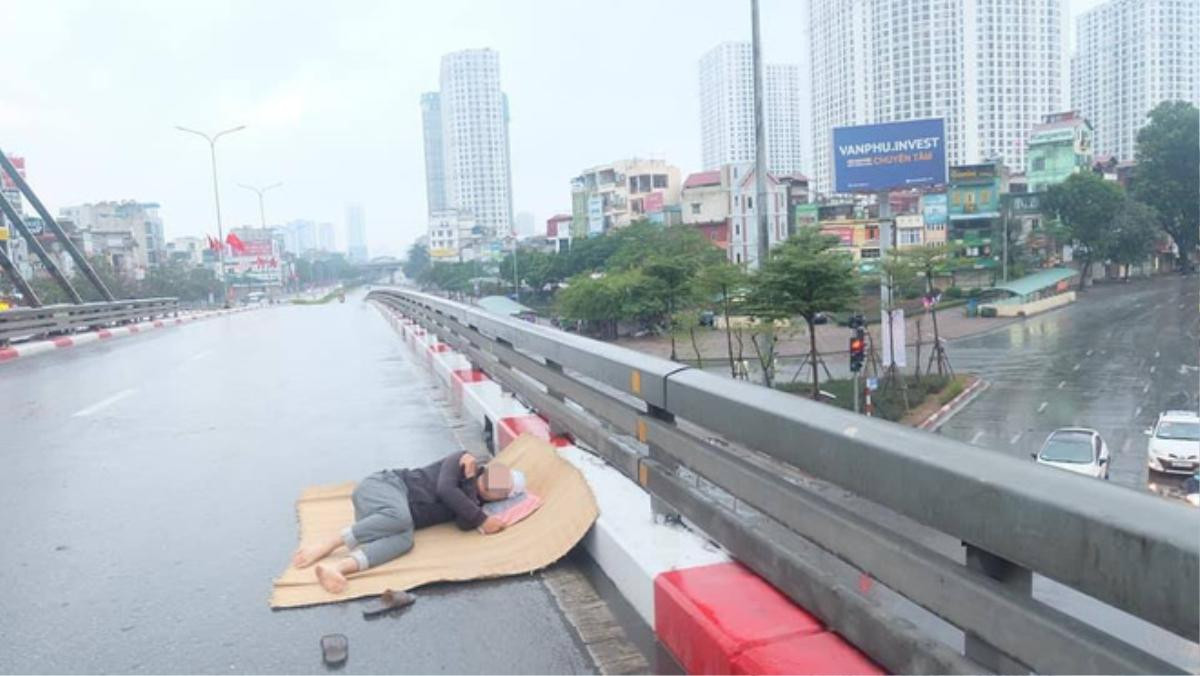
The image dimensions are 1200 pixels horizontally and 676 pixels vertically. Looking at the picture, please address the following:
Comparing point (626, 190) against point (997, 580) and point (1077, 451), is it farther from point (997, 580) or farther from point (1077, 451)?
point (997, 580)

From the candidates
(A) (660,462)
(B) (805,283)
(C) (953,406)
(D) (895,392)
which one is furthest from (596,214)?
(A) (660,462)

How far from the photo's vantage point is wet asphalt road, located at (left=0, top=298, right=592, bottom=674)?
11.1ft

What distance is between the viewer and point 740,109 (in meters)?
127

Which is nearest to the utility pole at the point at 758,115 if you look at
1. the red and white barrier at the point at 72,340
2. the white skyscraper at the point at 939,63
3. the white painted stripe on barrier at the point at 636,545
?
the red and white barrier at the point at 72,340

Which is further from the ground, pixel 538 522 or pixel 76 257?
pixel 76 257

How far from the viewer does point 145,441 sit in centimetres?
782

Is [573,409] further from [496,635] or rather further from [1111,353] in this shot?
[1111,353]

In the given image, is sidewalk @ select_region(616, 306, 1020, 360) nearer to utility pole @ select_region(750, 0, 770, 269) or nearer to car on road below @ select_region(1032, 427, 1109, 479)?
car on road below @ select_region(1032, 427, 1109, 479)

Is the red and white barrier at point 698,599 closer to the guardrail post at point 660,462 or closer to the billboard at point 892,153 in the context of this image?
the guardrail post at point 660,462

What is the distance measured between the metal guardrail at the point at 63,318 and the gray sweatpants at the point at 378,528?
A: 17820mm

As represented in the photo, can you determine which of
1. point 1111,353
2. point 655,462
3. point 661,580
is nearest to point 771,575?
point 661,580

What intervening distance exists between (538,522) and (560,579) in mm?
479

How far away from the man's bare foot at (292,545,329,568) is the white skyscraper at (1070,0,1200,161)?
2193 inches

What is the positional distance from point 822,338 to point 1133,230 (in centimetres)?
3625
